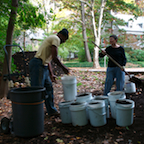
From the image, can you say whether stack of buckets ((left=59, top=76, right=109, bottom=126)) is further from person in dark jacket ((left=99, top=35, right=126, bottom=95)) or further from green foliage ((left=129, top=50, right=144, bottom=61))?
green foliage ((left=129, top=50, right=144, bottom=61))

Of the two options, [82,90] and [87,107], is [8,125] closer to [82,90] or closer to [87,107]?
[87,107]

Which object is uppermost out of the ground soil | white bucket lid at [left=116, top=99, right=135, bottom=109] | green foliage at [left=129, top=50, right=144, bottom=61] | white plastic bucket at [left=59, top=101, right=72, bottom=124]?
green foliage at [left=129, top=50, right=144, bottom=61]

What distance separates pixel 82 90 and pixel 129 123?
3983mm

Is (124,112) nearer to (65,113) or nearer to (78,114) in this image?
(78,114)

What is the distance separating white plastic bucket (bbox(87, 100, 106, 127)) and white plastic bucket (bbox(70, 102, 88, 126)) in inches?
5.1

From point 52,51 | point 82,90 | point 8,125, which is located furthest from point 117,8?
point 8,125

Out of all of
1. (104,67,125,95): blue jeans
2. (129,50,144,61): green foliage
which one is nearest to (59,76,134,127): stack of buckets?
(104,67,125,95): blue jeans

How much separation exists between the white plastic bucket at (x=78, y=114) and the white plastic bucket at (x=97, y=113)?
13 cm

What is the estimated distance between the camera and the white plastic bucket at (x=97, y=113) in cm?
364

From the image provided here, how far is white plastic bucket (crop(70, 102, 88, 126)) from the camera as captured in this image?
12.3ft

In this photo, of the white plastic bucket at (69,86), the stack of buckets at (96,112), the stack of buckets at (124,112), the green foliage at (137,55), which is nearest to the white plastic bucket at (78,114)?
the stack of buckets at (96,112)

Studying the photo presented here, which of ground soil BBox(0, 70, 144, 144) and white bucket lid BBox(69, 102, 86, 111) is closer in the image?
ground soil BBox(0, 70, 144, 144)

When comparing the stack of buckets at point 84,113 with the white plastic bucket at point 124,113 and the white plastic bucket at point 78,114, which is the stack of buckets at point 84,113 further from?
the white plastic bucket at point 124,113

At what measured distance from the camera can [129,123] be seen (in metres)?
3.73
